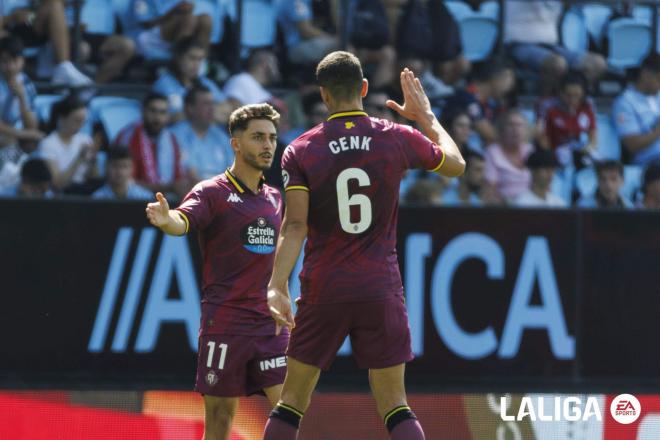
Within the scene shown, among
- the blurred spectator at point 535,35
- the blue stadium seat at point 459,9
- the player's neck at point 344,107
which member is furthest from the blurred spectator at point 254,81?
the player's neck at point 344,107

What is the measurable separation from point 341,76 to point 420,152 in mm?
497

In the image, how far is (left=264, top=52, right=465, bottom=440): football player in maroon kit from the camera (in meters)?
5.43

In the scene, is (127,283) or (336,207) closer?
(336,207)

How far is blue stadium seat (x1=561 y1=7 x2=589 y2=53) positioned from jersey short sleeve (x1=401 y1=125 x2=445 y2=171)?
6.85 m

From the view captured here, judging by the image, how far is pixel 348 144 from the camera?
5457 mm

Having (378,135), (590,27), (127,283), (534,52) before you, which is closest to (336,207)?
(378,135)

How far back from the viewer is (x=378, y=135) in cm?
551

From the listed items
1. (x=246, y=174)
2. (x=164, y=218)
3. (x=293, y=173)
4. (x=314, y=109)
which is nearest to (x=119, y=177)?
(x=314, y=109)

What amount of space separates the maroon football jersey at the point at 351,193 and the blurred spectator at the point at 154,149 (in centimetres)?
428

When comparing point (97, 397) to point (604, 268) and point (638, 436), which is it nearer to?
point (638, 436)

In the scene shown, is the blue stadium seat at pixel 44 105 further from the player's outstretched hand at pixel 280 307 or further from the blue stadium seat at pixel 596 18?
the blue stadium seat at pixel 596 18

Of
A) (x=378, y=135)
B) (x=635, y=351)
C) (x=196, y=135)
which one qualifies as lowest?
(x=635, y=351)

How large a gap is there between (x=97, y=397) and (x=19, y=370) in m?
1.92

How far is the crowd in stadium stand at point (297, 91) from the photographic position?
9812 mm
